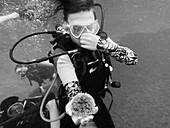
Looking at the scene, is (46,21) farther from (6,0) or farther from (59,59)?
(59,59)

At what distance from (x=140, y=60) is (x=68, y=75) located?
2956 mm

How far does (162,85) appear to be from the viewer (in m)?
3.34

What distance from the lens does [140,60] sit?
402 centimetres

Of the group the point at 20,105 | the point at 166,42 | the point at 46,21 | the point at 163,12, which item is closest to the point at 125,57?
the point at 20,105

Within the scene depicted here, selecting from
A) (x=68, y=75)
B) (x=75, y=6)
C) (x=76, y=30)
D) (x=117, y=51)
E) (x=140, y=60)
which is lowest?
(x=140, y=60)

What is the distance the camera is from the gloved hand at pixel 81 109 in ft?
3.67

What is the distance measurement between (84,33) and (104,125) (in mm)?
753

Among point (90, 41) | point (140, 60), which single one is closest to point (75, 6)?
point (90, 41)

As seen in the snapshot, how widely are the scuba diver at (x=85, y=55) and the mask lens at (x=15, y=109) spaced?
2.46 feet

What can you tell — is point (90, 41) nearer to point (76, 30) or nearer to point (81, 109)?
point (76, 30)

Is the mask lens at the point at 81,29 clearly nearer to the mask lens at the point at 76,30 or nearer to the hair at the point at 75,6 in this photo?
the mask lens at the point at 76,30

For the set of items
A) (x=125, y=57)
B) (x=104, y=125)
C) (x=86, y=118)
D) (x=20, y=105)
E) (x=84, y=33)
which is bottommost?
(x=20, y=105)

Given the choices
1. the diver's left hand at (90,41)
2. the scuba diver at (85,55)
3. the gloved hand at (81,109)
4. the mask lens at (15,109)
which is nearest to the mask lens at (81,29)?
the scuba diver at (85,55)

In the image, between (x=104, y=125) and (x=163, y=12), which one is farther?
(x=163, y=12)
